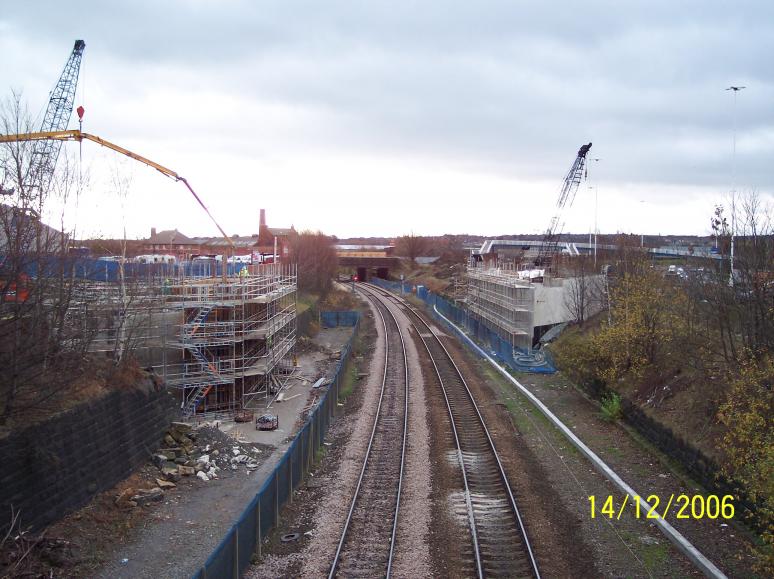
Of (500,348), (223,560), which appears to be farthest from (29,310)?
(500,348)

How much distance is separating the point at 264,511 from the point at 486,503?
4.88m

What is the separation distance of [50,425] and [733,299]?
16314 mm

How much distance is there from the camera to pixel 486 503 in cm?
1349

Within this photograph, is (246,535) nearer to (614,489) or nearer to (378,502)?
(378,502)

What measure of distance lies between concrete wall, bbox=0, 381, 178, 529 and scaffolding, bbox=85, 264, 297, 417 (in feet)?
11.8

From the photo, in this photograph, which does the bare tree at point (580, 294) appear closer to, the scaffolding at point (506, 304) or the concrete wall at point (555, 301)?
the concrete wall at point (555, 301)

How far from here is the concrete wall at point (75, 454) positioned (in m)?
11.3

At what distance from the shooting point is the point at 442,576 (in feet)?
33.6

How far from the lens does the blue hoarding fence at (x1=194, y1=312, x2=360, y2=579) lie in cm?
933

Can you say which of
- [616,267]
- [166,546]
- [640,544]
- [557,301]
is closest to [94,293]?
[166,546]

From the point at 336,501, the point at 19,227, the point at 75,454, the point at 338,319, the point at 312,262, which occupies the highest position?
the point at 19,227

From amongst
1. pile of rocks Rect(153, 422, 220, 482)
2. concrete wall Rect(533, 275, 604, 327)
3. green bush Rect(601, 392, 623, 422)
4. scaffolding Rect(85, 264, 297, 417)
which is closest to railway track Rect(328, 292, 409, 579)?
pile of rocks Rect(153, 422, 220, 482)

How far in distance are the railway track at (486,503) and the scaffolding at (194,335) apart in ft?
26.3

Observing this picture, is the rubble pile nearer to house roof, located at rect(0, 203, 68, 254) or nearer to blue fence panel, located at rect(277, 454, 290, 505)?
blue fence panel, located at rect(277, 454, 290, 505)
